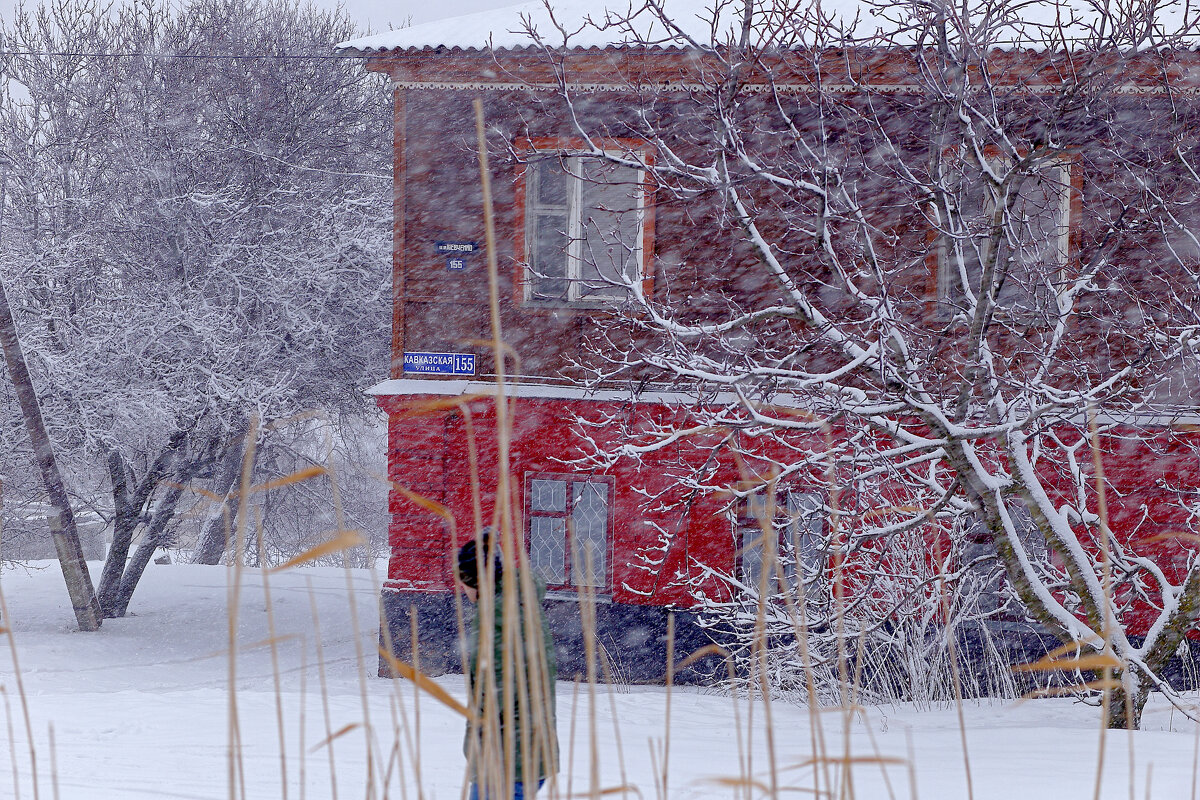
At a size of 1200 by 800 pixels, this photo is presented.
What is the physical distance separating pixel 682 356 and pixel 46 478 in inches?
350

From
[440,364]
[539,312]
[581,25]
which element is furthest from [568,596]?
[581,25]

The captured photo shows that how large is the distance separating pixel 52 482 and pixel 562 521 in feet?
20.3

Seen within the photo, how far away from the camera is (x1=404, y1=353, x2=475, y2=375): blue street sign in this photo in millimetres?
9688

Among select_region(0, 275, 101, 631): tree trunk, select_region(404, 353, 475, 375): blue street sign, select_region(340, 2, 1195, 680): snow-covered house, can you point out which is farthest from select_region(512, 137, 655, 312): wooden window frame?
select_region(0, 275, 101, 631): tree trunk

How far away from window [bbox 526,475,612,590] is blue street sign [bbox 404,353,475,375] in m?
1.26

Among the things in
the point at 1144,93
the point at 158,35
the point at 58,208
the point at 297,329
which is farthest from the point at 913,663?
the point at 158,35

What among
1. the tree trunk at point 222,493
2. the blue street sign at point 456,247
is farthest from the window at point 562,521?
the tree trunk at point 222,493

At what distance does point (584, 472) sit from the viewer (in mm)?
9609

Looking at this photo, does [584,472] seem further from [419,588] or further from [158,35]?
[158,35]

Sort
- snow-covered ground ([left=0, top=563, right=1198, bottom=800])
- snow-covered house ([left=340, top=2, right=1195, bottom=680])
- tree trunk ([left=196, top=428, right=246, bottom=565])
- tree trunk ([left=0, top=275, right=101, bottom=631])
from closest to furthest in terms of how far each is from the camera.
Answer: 1. snow-covered ground ([left=0, top=563, right=1198, bottom=800])
2. snow-covered house ([left=340, top=2, right=1195, bottom=680])
3. tree trunk ([left=0, top=275, right=101, bottom=631])
4. tree trunk ([left=196, top=428, right=246, bottom=565])

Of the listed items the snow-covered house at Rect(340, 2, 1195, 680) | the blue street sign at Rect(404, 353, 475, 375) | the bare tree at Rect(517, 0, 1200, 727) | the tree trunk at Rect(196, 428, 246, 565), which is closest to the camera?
the bare tree at Rect(517, 0, 1200, 727)

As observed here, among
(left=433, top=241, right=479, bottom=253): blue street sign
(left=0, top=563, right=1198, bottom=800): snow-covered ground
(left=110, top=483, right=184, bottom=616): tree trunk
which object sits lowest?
(left=110, top=483, right=184, bottom=616): tree trunk

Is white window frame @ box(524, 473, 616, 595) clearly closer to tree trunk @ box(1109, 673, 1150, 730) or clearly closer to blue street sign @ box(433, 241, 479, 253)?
blue street sign @ box(433, 241, 479, 253)

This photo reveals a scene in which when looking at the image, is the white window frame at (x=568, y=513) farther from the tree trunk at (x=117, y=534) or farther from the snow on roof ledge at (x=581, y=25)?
the tree trunk at (x=117, y=534)
